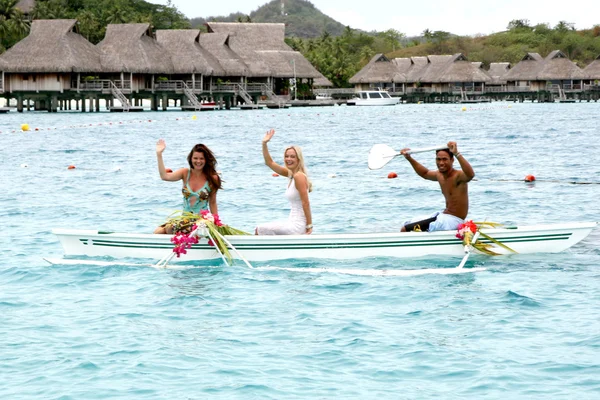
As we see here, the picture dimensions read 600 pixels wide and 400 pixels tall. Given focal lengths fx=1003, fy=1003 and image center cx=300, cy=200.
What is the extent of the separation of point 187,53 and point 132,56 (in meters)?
6.32

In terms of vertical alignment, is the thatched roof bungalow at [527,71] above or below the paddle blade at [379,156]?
above

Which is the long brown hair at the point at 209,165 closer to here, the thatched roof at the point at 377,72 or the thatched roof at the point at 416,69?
the thatched roof at the point at 377,72

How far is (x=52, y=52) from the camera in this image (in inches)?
2616

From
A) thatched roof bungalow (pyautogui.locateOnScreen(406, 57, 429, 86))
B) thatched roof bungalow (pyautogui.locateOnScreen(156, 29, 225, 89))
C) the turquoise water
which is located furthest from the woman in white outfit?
thatched roof bungalow (pyautogui.locateOnScreen(406, 57, 429, 86))

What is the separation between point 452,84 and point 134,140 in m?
78.0

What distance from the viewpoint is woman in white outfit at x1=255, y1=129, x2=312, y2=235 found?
1144 centimetres

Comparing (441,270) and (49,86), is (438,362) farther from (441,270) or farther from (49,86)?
(49,86)

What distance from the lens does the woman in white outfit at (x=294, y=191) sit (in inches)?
450

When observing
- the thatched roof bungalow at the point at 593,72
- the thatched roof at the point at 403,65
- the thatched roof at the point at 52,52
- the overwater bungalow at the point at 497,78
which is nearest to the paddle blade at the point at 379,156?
the thatched roof at the point at 52,52

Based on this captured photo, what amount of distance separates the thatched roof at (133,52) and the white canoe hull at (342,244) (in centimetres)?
5667

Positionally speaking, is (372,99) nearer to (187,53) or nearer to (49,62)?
(187,53)

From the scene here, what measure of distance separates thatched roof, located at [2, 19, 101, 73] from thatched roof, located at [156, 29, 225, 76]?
6857 mm

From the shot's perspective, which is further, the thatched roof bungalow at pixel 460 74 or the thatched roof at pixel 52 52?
the thatched roof bungalow at pixel 460 74

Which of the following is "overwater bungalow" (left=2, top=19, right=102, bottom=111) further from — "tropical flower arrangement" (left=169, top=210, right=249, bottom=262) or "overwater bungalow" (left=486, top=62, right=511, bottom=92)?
"overwater bungalow" (left=486, top=62, right=511, bottom=92)
